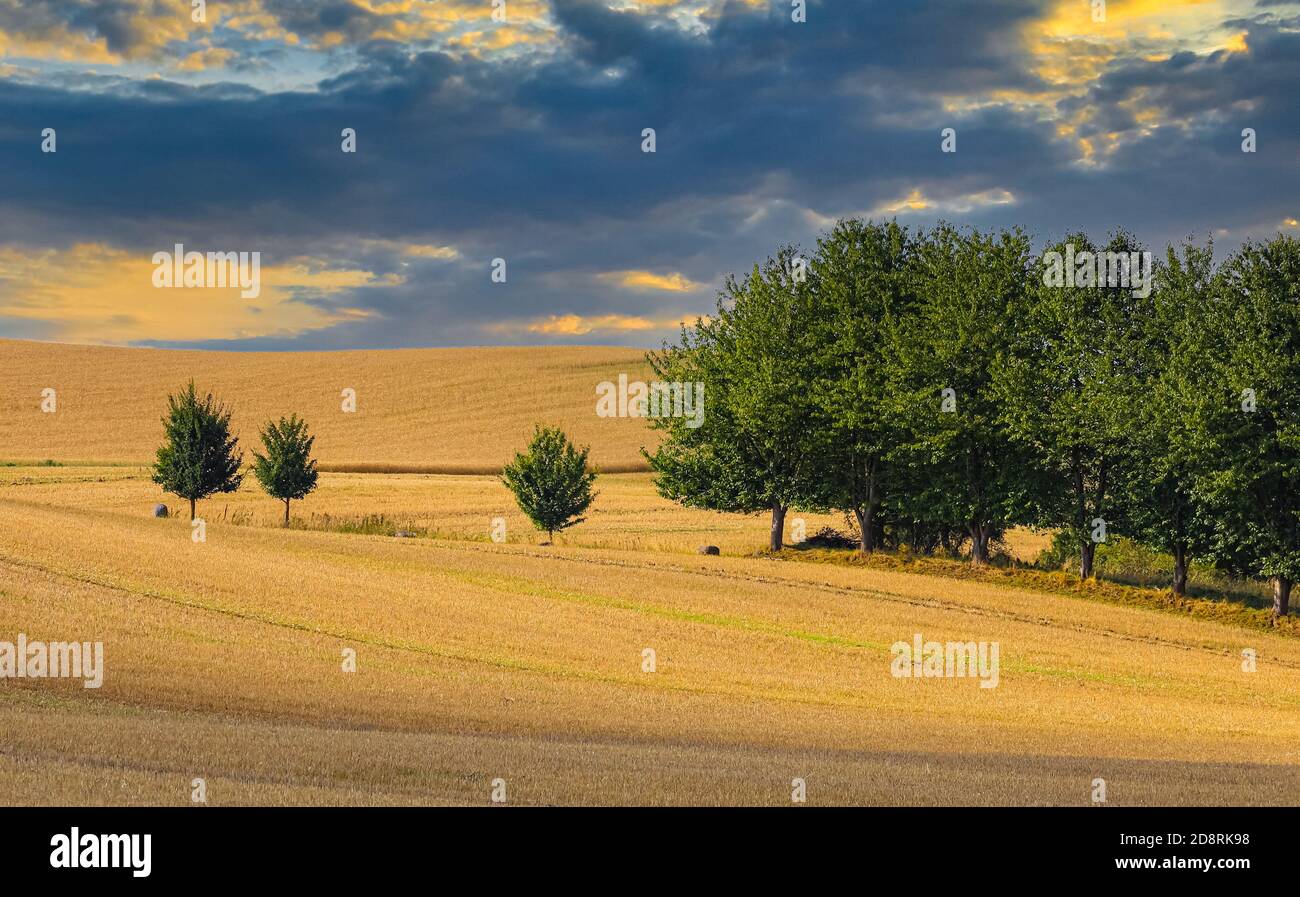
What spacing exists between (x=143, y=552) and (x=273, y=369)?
366ft

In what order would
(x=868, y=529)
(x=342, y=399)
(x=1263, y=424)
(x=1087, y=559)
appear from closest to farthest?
(x=1263, y=424) → (x=1087, y=559) → (x=868, y=529) → (x=342, y=399)

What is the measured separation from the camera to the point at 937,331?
188 feet

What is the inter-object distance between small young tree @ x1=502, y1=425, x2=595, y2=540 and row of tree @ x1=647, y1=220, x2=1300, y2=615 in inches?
218

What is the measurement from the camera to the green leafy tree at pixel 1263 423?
45.4 meters

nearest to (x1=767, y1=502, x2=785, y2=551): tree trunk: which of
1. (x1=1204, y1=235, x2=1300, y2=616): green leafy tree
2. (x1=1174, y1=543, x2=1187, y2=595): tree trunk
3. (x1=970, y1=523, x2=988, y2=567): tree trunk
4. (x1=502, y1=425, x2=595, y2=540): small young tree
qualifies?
(x1=970, y1=523, x2=988, y2=567): tree trunk

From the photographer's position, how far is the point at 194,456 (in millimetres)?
70312

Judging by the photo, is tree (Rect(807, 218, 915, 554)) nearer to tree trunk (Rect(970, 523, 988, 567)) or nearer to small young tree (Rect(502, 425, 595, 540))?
tree trunk (Rect(970, 523, 988, 567))

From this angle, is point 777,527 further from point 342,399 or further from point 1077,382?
point 342,399

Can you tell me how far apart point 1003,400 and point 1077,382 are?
3581 millimetres

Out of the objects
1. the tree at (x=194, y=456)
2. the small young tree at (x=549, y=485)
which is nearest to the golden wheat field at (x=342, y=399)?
the tree at (x=194, y=456)

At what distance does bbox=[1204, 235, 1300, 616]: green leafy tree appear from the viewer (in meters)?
45.4

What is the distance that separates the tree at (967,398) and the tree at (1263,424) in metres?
9.75

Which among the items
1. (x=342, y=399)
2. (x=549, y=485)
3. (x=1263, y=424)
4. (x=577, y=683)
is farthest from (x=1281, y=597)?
(x=342, y=399)
